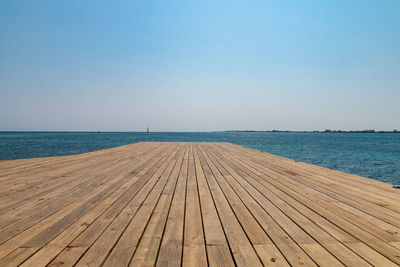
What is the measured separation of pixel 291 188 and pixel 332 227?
4.04 feet

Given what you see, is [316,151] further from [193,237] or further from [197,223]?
[193,237]

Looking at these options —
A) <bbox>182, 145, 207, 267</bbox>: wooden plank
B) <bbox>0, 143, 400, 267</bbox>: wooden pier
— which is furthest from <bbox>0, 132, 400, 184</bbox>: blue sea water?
<bbox>182, 145, 207, 267</bbox>: wooden plank

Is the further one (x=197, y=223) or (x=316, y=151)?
(x=316, y=151)

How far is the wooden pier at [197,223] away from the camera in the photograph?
4.28 ft

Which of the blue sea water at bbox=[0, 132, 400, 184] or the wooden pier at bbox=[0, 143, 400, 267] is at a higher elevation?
the wooden pier at bbox=[0, 143, 400, 267]

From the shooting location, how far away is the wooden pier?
4.28 feet

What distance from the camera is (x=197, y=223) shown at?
1.79 metres

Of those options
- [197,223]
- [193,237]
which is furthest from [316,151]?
[193,237]

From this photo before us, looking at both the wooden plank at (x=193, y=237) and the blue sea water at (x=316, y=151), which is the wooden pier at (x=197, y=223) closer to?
the wooden plank at (x=193, y=237)

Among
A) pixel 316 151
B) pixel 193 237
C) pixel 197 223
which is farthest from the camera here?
pixel 316 151

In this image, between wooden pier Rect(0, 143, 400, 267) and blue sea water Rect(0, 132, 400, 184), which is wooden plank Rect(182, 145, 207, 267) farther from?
blue sea water Rect(0, 132, 400, 184)

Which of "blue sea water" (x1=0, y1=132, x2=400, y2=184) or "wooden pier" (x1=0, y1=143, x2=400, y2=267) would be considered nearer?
"wooden pier" (x1=0, y1=143, x2=400, y2=267)

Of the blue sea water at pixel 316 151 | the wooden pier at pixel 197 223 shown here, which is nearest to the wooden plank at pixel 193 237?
the wooden pier at pixel 197 223

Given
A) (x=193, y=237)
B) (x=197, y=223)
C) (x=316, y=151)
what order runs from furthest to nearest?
(x=316, y=151)
(x=197, y=223)
(x=193, y=237)
